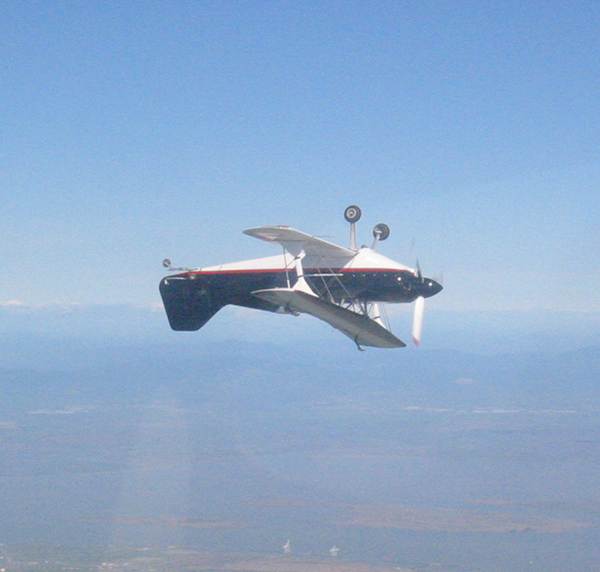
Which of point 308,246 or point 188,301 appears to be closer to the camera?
point 308,246

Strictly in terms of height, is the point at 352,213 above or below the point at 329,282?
above

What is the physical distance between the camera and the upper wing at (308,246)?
16500mm

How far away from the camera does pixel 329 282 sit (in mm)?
18203

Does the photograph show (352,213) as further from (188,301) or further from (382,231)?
(188,301)

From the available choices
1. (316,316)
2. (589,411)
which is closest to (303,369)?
(589,411)

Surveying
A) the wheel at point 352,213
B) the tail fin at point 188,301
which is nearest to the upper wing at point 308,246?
the wheel at point 352,213

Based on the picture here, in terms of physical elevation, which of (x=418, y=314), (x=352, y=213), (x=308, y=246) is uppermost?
(x=352, y=213)

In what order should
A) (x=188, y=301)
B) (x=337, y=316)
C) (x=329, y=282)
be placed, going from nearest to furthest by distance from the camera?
1. (x=337, y=316)
2. (x=329, y=282)
3. (x=188, y=301)

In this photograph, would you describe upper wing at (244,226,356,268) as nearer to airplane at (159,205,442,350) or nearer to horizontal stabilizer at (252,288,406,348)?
airplane at (159,205,442,350)

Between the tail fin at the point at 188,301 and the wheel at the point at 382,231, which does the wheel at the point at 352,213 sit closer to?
the wheel at the point at 382,231

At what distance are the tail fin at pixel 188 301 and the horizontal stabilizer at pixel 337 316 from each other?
246cm

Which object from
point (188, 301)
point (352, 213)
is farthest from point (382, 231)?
point (188, 301)

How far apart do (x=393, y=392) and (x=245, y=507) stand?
92.2m

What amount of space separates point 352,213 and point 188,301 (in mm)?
5154
